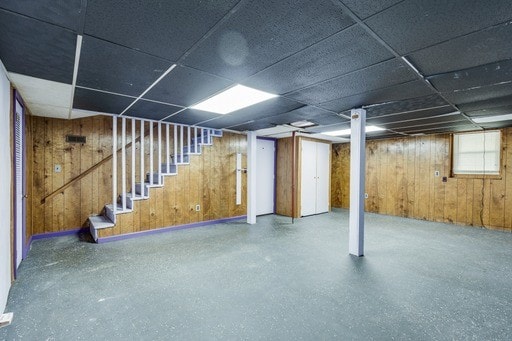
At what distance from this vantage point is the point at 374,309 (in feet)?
7.31

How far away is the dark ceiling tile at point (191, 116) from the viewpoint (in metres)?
4.01

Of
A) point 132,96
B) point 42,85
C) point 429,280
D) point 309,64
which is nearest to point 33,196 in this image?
point 42,85

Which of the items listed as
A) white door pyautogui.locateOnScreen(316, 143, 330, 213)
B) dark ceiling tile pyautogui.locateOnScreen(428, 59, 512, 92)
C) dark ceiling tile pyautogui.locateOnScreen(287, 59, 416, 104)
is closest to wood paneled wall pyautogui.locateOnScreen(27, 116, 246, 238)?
white door pyautogui.locateOnScreen(316, 143, 330, 213)

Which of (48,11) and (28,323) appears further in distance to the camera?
(28,323)

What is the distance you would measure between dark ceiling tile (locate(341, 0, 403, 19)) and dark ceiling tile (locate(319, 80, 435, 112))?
4.83ft

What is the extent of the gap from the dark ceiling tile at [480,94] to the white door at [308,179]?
12.3ft

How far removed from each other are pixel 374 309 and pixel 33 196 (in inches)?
215

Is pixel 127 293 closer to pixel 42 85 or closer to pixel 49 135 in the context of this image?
pixel 42 85

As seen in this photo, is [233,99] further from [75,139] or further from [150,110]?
[75,139]

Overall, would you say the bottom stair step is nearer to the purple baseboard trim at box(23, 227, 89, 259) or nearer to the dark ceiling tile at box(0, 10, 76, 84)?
the purple baseboard trim at box(23, 227, 89, 259)

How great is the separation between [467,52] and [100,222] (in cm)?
540

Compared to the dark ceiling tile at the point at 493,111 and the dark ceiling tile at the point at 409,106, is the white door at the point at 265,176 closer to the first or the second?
the dark ceiling tile at the point at 409,106

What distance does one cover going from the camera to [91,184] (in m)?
4.75

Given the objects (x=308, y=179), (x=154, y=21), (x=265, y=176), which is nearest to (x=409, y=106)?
(x=154, y=21)
